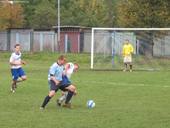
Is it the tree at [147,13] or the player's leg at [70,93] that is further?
the tree at [147,13]

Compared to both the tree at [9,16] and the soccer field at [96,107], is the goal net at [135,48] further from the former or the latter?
the tree at [9,16]

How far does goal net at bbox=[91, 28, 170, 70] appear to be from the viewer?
25.9m

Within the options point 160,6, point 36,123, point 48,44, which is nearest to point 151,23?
point 160,6

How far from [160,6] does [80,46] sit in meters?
13.8

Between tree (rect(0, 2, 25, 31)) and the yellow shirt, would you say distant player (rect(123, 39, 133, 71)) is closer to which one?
the yellow shirt

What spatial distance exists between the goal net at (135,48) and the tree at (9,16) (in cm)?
2162

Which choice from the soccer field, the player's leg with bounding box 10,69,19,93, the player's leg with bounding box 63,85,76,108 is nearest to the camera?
the soccer field

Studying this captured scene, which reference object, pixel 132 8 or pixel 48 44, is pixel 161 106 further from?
pixel 48 44

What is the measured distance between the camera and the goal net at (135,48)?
25883mm

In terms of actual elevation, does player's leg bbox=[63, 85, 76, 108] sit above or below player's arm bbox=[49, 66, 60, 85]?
below

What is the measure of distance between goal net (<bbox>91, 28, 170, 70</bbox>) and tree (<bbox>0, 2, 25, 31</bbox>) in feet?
70.9

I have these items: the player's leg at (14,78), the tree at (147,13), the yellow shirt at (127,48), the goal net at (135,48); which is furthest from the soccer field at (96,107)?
the tree at (147,13)

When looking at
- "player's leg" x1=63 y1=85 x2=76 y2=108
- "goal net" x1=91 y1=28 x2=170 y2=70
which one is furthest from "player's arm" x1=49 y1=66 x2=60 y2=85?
"goal net" x1=91 y1=28 x2=170 y2=70

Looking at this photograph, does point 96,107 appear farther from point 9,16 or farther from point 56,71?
point 9,16
